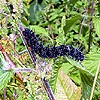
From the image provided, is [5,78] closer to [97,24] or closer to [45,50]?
[45,50]

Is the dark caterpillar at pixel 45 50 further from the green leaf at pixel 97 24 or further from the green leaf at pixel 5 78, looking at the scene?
the green leaf at pixel 97 24

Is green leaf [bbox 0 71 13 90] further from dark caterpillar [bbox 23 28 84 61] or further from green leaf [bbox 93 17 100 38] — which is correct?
green leaf [bbox 93 17 100 38]

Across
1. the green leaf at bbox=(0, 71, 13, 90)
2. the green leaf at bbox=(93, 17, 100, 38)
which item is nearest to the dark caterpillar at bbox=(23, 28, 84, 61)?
the green leaf at bbox=(0, 71, 13, 90)

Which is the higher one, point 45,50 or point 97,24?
point 45,50

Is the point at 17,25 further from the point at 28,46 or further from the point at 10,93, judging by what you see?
the point at 10,93

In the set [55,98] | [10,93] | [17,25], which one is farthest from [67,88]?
[10,93]

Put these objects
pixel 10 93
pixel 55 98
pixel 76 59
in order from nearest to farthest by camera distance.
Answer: pixel 55 98, pixel 76 59, pixel 10 93

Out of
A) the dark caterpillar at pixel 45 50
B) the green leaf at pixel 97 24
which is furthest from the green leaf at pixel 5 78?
the green leaf at pixel 97 24

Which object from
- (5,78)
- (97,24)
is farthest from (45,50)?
(97,24)
